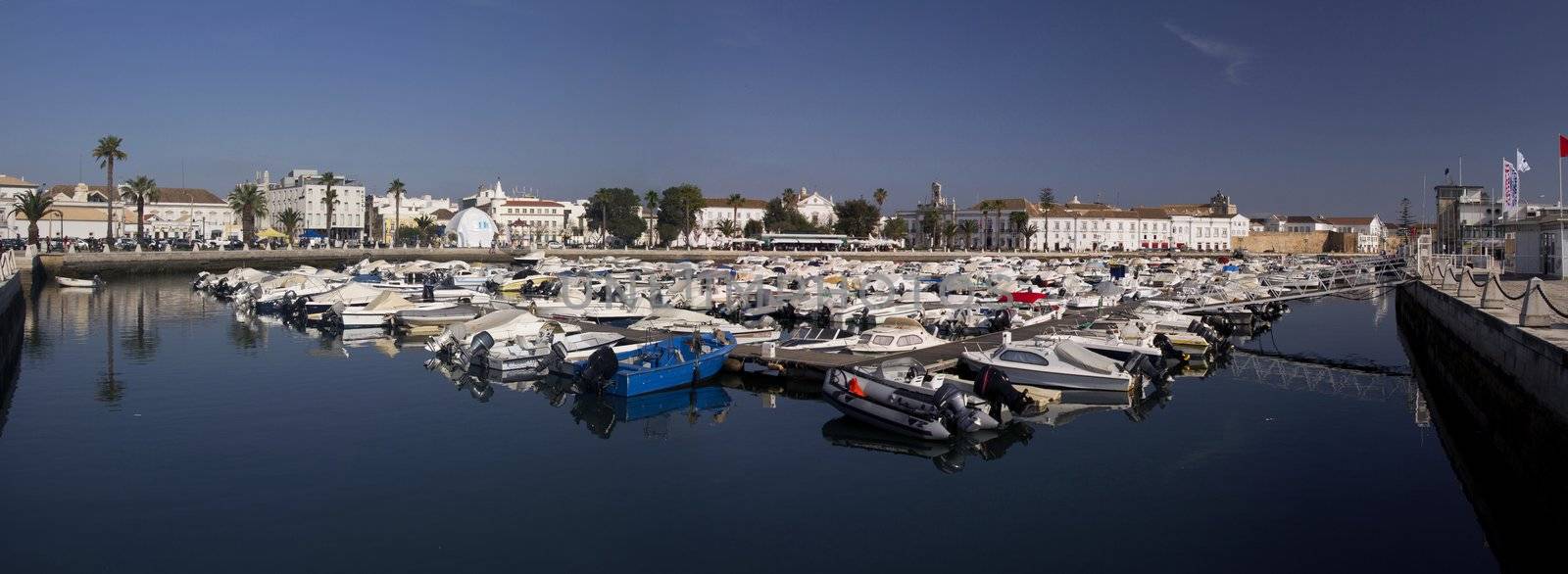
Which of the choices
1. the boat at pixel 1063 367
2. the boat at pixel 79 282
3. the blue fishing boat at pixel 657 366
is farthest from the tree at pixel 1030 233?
the boat at pixel 1063 367

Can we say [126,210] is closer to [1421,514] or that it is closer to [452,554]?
[452,554]

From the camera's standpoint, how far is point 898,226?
146 m

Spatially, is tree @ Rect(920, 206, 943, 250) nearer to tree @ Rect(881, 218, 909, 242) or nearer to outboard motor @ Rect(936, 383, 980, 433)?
tree @ Rect(881, 218, 909, 242)

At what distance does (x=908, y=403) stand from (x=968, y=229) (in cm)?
12581

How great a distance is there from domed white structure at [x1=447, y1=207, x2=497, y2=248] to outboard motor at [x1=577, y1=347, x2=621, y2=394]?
11002cm

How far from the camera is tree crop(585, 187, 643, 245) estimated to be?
155 meters

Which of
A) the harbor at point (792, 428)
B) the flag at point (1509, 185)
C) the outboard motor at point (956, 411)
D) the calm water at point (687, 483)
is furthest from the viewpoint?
the flag at point (1509, 185)

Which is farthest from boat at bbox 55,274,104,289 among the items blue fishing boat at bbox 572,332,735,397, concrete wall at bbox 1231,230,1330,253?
concrete wall at bbox 1231,230,1330,253

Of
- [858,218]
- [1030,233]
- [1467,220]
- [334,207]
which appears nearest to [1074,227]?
[1030,233]

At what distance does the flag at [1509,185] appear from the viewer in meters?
40.1

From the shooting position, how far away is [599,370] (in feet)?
85.4

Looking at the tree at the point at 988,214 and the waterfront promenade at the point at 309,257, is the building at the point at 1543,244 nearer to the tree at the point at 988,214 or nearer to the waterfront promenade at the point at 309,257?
the waterfront promenade at the point at 309,257

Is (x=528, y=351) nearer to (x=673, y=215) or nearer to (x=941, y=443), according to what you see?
(x=941, y=443)

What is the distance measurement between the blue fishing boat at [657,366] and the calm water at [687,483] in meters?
0.55
